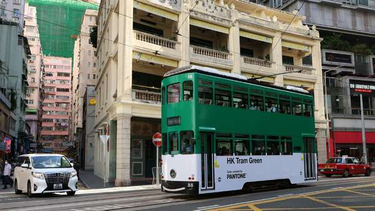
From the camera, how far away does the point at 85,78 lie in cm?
7294

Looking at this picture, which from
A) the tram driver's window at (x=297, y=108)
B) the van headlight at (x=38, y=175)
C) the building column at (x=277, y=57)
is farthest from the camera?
the building column at (x=277, y=57)

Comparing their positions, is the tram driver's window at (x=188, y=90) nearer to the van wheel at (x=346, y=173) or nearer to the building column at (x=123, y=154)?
the building column at (x=123, y=154)

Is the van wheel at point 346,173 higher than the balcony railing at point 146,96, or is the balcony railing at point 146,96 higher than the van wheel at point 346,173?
the balcony railing at point 146,96

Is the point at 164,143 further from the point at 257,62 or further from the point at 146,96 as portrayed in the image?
the point at 257,62

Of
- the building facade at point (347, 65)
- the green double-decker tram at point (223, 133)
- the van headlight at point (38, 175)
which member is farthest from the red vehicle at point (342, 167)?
the van headlight at point (38, 175)

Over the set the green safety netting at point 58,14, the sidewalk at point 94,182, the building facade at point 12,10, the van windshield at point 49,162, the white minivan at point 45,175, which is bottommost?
the sidewalk at point 94,182

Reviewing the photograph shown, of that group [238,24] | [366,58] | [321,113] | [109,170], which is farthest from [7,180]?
[366,58]

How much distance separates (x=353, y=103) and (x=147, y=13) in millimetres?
28474

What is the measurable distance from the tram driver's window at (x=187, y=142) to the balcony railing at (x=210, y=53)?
42.1 feet

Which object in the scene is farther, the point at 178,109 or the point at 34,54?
the point at 34,54

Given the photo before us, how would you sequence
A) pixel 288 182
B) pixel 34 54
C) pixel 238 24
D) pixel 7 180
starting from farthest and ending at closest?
1. pixel 34 54
2. pixel 238 24
3. pixel 7 180
4. pixel 288 182

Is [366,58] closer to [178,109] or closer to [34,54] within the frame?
[178,109]

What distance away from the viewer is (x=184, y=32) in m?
24.1

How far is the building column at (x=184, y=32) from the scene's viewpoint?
2377 centimetres
